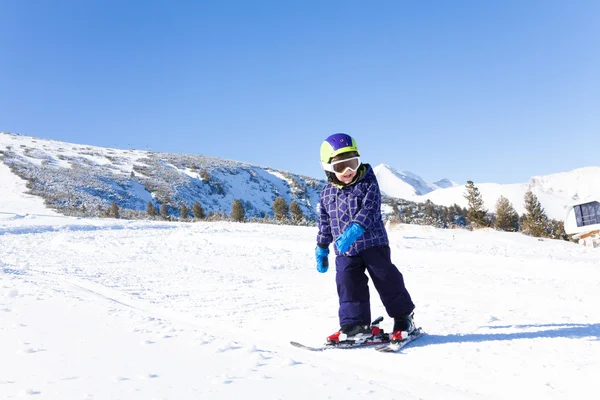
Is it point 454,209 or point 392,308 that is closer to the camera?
point 392,308

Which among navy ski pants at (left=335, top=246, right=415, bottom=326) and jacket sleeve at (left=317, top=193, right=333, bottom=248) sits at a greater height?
jacket sleeve at (left=317, top=193, right=333, bottom=248)

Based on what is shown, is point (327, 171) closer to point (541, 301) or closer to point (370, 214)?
point (370, 214)

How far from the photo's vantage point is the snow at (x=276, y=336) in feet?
6.97

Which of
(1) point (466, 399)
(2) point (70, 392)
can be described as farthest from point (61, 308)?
(1) point (466, 399)

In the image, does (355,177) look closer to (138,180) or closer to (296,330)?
(296,330)

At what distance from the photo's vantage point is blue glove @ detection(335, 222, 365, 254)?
131 inches

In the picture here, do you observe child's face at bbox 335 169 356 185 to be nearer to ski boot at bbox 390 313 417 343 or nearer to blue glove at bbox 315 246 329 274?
blue glove at bbox 315 246 329 274

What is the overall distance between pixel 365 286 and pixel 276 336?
2.76ft

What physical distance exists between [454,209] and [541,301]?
11792cm

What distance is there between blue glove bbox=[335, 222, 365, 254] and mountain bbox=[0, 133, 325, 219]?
157 ft

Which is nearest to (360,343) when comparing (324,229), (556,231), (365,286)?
(365,286)

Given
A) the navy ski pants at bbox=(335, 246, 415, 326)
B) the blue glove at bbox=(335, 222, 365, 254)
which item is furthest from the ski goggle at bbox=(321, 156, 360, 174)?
the navy ski pants at bbox=(335, 246, 415, 326)

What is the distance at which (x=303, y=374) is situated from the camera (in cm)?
230

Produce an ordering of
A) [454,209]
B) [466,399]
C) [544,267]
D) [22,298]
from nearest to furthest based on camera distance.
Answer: [466,399] → [22,298] → [544,267] → [454,209]
